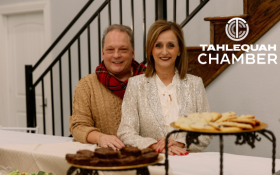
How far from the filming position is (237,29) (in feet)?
7.03

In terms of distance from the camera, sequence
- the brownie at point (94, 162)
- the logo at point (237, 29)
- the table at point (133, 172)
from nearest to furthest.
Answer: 1. the brownie at point (94, 162)
2. the table at point (133, 172)
3. the logo at point (237, 29)

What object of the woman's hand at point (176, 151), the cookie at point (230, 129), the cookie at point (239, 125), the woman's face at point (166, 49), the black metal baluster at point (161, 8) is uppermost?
the black metal baluster at point (161, 8)

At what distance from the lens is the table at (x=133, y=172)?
1198mm

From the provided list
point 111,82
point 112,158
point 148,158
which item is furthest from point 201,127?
point 111,82

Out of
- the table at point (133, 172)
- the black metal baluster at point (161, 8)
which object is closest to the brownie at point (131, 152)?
the table at point (133, 172)

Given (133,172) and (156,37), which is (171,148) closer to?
(133,172)

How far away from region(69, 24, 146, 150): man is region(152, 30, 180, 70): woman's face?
1.04ft

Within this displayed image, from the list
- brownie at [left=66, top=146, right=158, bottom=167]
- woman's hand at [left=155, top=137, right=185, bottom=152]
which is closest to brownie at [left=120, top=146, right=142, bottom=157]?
brownie at [left=66, top=146, right=158, bottom=167]

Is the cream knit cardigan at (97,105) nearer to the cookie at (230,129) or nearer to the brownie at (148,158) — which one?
the brownie at (148,158)

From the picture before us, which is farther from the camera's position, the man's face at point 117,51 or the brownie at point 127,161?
the man's face at point 117,51

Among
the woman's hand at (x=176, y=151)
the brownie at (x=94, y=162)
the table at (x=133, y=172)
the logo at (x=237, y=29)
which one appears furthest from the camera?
the logo at (x=237, y=29)

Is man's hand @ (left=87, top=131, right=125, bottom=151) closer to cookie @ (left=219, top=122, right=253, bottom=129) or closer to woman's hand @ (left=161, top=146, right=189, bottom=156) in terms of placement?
woman's hand @ (left=161, top=146, right=189, bottom=156)

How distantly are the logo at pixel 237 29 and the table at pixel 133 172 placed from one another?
106 cm

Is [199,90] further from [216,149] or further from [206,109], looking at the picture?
[216,149]
